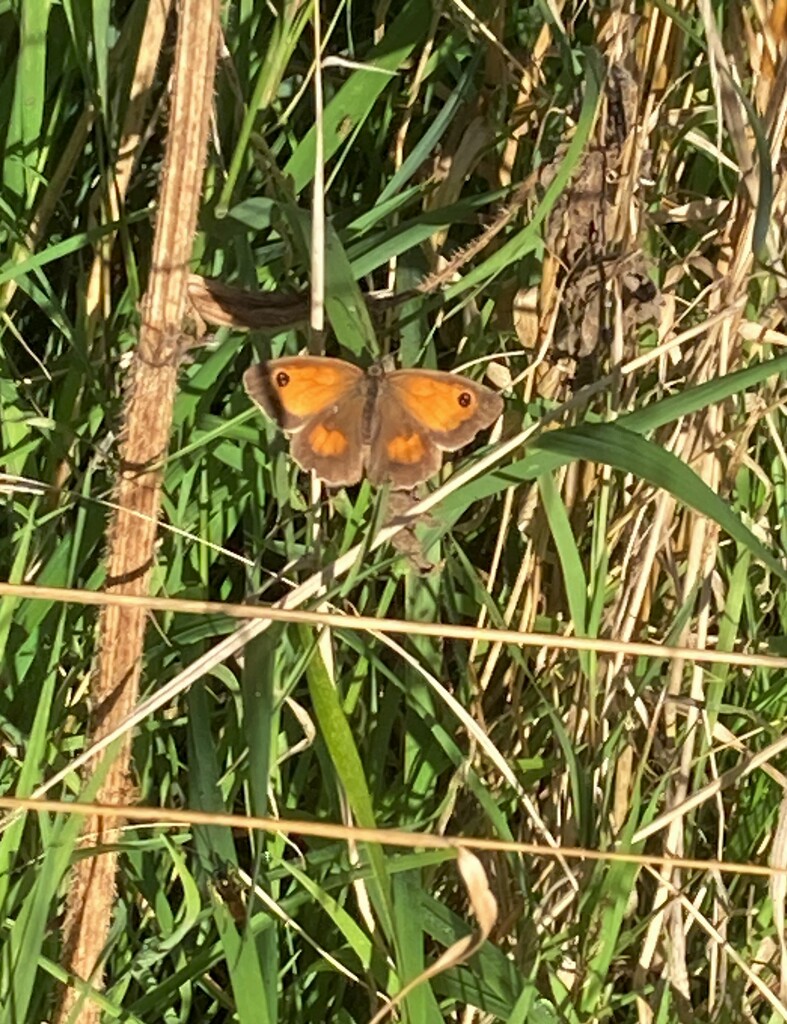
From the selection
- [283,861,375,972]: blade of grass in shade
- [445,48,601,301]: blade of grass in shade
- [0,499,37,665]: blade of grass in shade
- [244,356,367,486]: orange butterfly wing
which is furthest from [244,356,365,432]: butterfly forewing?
[283,861,375,972]: blade of grass in shade

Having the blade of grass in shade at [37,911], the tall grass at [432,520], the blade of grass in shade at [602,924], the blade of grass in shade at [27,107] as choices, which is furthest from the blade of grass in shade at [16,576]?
the blade of grass in shade at [602,924]

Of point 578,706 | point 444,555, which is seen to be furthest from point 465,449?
point 578,706

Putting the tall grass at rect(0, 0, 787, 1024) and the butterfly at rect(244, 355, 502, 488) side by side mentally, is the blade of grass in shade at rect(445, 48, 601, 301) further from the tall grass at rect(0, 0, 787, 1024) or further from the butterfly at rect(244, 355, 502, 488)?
the butterfly at rect(244, 355, 502, 488)

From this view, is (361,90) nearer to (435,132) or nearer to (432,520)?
(435,132)

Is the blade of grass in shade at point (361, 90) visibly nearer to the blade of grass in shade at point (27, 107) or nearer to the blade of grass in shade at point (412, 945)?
the blade of grass in shade at point (27, 107)

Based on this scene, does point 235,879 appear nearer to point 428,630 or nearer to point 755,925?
point 428,630
